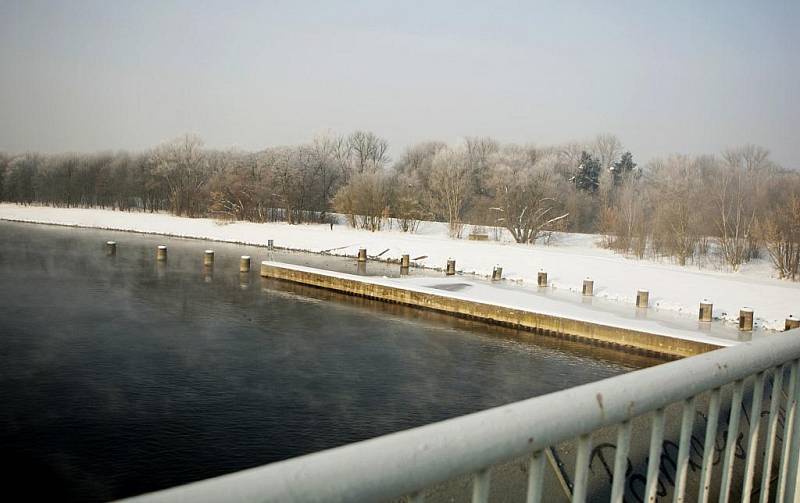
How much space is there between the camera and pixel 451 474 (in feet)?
3.35

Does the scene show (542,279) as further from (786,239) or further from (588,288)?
(786,239)

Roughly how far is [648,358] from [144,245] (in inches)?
1238

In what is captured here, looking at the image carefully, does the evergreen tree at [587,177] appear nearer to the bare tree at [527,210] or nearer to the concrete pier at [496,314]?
the bare tree at [527,210]

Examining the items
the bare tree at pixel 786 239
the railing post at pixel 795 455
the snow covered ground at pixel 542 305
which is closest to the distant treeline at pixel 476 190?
the bare tree at pixel 786 239

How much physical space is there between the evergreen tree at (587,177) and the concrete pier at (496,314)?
42.7 meters

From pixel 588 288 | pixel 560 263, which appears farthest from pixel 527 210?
pixel 588 288

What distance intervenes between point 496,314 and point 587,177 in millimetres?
46709

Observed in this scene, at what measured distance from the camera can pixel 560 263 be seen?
91.9 feet

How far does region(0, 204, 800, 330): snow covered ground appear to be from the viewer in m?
20.7

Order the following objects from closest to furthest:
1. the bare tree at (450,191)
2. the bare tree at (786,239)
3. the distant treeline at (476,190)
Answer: the bare tree at (786,239)
the distant treeline at (476,190)
the bare tree at (450,191)

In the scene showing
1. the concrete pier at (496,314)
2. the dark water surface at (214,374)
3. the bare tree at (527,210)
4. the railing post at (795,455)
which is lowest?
the dark water surface at (214,374)

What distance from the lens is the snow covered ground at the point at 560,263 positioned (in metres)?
20.7

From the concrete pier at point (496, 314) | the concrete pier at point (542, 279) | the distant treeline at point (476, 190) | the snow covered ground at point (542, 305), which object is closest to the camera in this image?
the concrete pier at point (496, 314)

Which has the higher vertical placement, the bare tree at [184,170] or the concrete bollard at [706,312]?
the bare tree at [184,170]
